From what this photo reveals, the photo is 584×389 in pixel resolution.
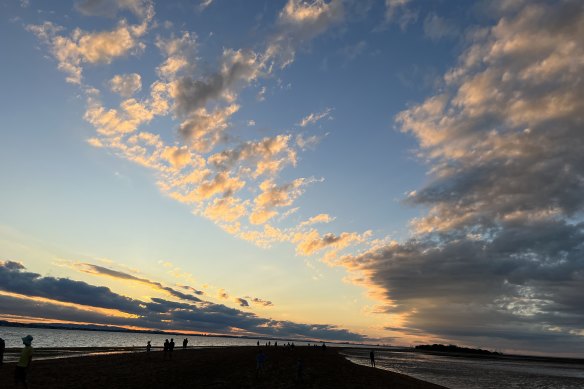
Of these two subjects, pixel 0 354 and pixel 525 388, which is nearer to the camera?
pixel 0 354

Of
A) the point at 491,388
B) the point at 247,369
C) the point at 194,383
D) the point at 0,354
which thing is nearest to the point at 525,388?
the point at 491,388

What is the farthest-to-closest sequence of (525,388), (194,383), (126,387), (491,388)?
(525,388) → (491,388) → (194,383) → (126,387)

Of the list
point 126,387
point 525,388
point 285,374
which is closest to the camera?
point 126,387

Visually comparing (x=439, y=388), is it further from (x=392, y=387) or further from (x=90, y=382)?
(x=90, y=382)

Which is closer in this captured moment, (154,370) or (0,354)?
(0,354)

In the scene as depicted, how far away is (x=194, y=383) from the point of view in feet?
97.8

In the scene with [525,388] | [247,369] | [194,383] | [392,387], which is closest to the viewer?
[194,383]

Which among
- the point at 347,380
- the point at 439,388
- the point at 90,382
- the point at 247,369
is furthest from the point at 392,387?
the point at 90,382

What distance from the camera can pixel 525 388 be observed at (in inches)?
1764

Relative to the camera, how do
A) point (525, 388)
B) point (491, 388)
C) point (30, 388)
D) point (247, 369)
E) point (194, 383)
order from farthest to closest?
point (525, 388), point (491, 388), point (247, 369), point (194, 383), point (30, 388)

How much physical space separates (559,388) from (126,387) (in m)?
48.4

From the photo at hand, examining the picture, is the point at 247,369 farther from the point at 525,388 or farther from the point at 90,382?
the point at 525,388

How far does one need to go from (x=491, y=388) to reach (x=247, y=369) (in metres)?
25.7

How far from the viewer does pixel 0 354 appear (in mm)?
34250
